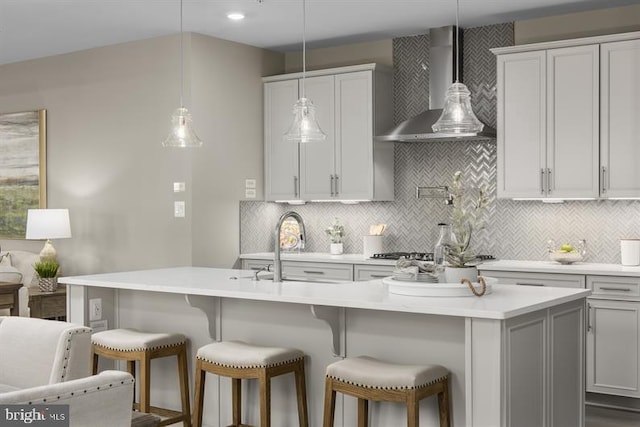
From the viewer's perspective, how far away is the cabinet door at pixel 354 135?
660 centimetres

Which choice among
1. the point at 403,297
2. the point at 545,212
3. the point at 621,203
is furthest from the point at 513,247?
the point at 403,297

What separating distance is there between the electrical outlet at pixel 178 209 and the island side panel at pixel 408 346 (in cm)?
293

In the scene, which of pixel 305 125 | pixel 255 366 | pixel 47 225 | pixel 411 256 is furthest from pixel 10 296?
pixel 411 256

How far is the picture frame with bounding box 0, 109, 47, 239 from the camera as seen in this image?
7.67m

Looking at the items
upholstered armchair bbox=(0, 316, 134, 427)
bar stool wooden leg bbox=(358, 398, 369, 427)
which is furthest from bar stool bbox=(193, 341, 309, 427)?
upholstered armchair bbox=(0, 316, 134, 427)

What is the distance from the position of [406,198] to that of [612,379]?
7.57 ft

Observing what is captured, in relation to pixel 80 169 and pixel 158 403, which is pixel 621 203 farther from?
pixel 80 169

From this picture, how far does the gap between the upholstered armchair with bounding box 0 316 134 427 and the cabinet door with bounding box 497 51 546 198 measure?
3.76m

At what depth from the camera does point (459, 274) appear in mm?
3801

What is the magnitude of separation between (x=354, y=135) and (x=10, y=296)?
3.01 m

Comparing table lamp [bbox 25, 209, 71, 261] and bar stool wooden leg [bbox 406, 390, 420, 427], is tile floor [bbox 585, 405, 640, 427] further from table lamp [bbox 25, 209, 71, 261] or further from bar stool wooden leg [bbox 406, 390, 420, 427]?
table lamp [bbox 25, 209, 71, 261]

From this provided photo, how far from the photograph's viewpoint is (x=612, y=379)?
5293 mm

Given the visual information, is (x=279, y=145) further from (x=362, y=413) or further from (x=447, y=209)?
(x=362, y=413)

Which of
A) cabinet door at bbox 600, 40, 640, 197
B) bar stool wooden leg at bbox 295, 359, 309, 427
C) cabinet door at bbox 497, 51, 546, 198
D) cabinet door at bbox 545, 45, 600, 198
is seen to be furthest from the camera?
cabinet door at bbox 497, 51, 546, 198
